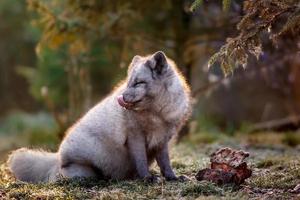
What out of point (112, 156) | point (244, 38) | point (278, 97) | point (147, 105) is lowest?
point (278, 97)

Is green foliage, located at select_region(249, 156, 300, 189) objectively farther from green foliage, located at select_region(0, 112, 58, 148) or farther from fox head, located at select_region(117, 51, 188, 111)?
green foliage, located at select_region(0, 112, 58, 148)

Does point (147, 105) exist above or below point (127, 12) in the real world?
below

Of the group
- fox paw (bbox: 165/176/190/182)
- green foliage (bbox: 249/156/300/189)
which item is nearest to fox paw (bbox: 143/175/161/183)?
fox paw (bbox: 165/176/190/182)

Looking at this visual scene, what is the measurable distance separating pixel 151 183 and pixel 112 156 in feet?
1.89

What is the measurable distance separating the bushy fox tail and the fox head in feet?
4.53

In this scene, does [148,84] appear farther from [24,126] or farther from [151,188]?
[24,126]

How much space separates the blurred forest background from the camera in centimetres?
696

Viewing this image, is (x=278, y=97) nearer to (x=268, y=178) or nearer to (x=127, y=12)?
(x=127, y=12)

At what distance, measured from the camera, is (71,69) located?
13.1m

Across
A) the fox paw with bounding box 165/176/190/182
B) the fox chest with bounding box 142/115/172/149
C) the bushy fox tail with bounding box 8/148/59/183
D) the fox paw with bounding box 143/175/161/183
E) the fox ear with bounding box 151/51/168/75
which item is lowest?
the fox paw with bounding box 165/176/190/182

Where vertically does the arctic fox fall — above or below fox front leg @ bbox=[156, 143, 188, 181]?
above

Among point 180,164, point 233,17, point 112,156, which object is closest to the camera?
point 112,156

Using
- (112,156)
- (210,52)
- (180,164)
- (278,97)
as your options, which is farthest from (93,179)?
(278,97)

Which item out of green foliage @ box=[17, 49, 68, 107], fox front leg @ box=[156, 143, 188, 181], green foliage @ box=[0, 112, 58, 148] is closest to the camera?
fox front leg @ box=[156, 143, 188, 181]
